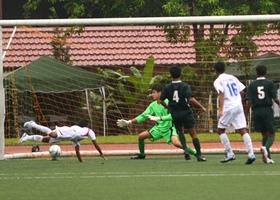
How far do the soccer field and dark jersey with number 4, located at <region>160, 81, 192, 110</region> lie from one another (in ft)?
3.09

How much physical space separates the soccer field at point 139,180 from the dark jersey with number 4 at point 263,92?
0.96m

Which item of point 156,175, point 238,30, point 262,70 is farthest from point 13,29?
point 156,175

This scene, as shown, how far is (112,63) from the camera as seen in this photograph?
2416cm

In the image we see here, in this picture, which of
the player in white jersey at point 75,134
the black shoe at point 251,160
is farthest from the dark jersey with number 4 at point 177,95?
the black shoe at point 251,160

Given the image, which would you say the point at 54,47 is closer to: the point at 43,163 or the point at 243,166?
the point at 43,163

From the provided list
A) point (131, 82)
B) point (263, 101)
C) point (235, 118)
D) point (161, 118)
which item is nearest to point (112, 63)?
point (131, 82)

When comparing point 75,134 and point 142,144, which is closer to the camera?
point 75,134

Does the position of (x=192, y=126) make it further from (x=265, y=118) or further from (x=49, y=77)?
(x=49, y=77)

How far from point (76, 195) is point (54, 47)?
12.5m

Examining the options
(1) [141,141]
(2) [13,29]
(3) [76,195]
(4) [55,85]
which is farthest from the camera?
(4) [55,85]

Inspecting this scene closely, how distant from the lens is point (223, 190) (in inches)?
464

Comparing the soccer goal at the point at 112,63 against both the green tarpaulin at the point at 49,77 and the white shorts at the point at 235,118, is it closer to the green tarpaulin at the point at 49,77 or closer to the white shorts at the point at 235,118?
the green tarpaulin at the point at 49,77

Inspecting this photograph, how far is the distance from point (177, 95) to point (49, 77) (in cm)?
614

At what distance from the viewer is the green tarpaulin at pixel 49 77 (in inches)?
883
